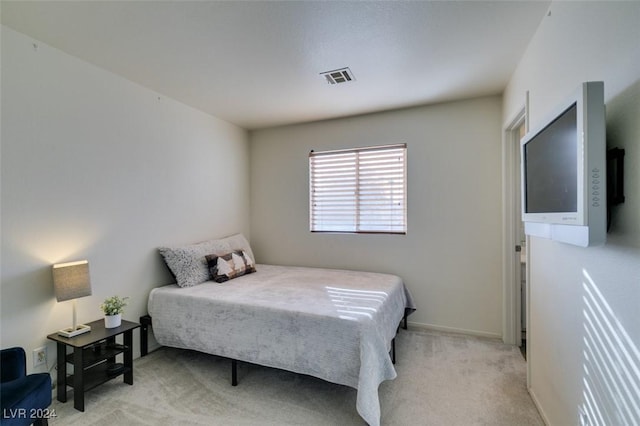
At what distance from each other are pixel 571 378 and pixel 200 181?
356cm

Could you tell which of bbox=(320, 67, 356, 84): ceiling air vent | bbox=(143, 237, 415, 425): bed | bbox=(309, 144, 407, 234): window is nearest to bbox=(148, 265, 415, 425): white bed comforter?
bbox=(143, 237, 415, 425): bed

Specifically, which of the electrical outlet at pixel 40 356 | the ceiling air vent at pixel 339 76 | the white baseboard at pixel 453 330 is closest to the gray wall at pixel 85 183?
the electrical outlet at pixel 40 356

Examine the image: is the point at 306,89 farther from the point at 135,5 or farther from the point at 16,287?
the point at 16,287

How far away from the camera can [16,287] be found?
199 centimetres

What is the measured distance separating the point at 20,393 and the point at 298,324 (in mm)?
1517

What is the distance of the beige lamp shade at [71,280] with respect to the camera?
205 cm

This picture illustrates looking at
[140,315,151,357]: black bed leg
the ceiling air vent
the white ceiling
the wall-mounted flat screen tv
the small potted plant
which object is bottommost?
→ [140,315,151,357]: black bed leg

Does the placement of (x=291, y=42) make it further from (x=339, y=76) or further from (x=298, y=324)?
(x=298, y=324)

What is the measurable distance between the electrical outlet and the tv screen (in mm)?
3258

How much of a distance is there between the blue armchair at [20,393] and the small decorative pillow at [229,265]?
1484mm

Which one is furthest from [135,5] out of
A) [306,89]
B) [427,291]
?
[427,291]

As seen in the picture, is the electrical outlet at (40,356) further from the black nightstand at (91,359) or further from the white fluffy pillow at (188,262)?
the white fluffy pillow at (188,262)

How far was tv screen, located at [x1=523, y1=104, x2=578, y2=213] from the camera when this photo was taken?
3.86ft

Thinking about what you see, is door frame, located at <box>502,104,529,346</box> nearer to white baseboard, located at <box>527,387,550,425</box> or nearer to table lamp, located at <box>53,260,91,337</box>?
white baseboard, located at <box>527,387,550,425</box>
